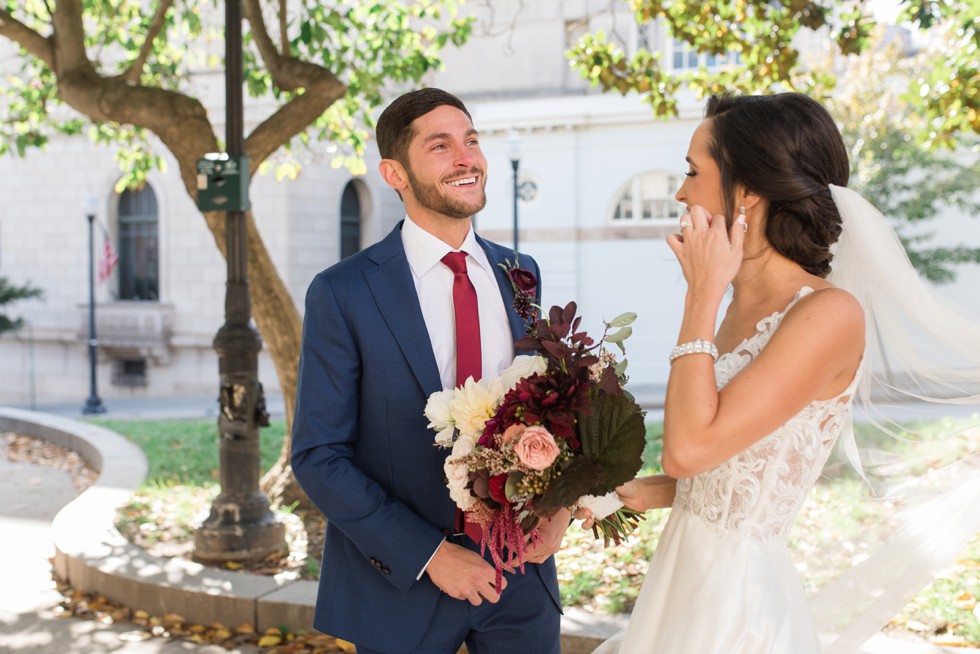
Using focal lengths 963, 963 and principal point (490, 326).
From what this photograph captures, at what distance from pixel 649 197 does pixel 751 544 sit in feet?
70.4

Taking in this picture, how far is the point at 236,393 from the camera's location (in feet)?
22.1

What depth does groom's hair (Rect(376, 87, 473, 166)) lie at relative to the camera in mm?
2887

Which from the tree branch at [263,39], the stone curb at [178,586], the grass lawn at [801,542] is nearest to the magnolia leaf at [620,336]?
the grass lawn at [801,542]

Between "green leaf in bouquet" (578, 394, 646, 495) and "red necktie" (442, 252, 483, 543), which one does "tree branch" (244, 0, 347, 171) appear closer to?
"red necktie" (442, 252, 483, 543)

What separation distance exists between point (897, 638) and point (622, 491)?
2.80 meters

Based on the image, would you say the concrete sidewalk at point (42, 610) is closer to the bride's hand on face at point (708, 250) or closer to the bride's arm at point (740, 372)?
the bride's arm at point (740, 372)

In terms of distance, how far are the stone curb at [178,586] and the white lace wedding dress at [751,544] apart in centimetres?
235

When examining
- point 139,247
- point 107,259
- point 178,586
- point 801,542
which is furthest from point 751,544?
point 139,247

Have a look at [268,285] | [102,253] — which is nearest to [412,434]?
[268,285]

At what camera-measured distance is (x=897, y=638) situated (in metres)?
4.76

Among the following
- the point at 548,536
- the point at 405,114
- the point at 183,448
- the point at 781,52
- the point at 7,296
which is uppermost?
the point at 781,52

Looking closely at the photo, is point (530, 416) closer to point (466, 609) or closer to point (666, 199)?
point (466, 609)

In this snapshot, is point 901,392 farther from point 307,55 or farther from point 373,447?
point 307,55

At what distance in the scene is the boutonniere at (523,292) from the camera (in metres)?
2.91
